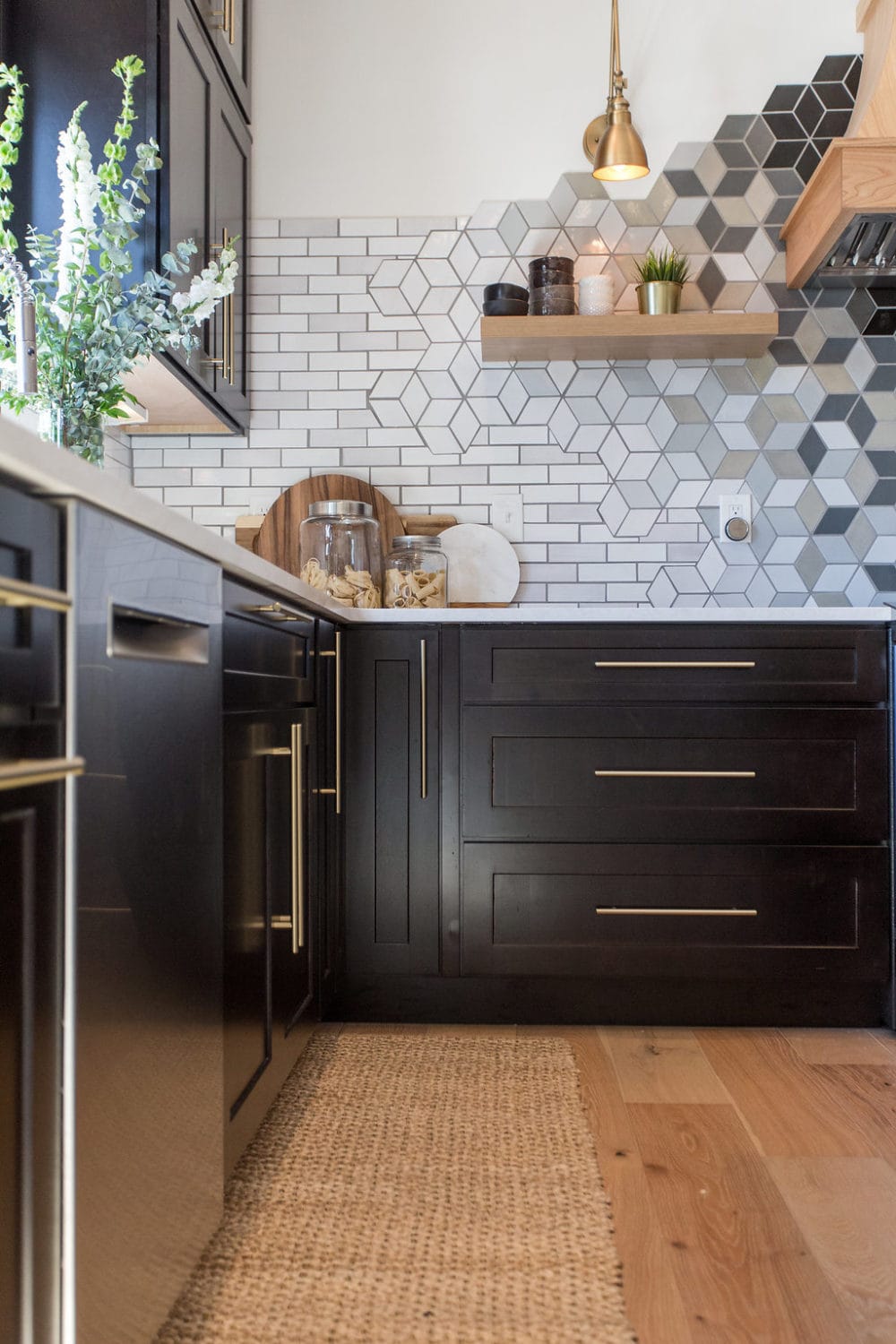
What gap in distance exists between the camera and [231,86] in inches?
105

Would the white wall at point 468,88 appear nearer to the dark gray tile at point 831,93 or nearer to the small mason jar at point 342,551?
the dark gray tile at point 831,93

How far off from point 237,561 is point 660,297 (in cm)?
171

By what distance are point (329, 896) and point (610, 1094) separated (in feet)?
2.21

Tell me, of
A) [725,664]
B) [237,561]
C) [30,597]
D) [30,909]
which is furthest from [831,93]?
[30,909]

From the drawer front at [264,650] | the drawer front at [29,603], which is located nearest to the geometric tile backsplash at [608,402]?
the drawer front at [264,650]

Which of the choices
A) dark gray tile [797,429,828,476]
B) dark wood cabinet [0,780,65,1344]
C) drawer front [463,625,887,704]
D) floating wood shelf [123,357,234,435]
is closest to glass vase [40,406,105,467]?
floating wood shelf [123,357,234,435]

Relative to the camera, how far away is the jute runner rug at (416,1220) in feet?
4.13

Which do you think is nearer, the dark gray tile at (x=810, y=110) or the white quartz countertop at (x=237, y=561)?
the white quartz countertop at (x=237, y=561)

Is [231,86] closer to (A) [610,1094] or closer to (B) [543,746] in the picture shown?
(B) [543,746]

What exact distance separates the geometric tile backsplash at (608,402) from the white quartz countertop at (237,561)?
60 centimetres

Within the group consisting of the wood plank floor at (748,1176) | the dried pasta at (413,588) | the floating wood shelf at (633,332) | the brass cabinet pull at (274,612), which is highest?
the floating wood shelf at (633,332)

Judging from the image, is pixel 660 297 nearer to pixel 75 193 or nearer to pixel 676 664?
pixel 676 664

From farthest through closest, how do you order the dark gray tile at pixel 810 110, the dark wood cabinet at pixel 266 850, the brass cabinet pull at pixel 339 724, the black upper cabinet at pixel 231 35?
the dark gray tile at pixel 810 110, the black upper cabinet at pixel 231 35, the brass cabinet pull at pixel 339 724, the dark wood cabinet at pixel 266 850

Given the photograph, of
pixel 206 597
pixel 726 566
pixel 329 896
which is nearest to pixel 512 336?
pixel 726 566
